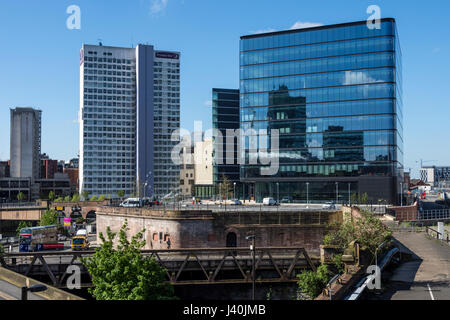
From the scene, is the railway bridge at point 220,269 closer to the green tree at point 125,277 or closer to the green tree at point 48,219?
the green tree at point 125,277

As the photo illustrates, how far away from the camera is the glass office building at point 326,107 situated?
83.6 metres

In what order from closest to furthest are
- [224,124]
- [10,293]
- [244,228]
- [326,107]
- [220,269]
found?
1. [10,293]
2. [220,269]
3. [244,228]
4. [326,107]
5. [224,124]

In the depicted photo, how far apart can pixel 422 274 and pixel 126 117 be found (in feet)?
459

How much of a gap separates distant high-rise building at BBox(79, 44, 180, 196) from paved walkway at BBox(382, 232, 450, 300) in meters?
122

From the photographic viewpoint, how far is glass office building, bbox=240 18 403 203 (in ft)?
274

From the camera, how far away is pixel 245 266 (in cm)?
4178

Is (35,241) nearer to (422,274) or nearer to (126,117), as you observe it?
(422,274)

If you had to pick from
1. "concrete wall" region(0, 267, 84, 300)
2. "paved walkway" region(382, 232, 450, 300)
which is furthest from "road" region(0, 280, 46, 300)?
"paved walkway" region(382, 232, 450, 300)

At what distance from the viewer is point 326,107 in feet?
289

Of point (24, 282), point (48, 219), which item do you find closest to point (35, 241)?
point (48, 219)

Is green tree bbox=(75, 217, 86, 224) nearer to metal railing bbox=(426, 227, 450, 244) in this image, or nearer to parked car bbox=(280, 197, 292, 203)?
parked car bbox=(280, 197, 292, 203)
